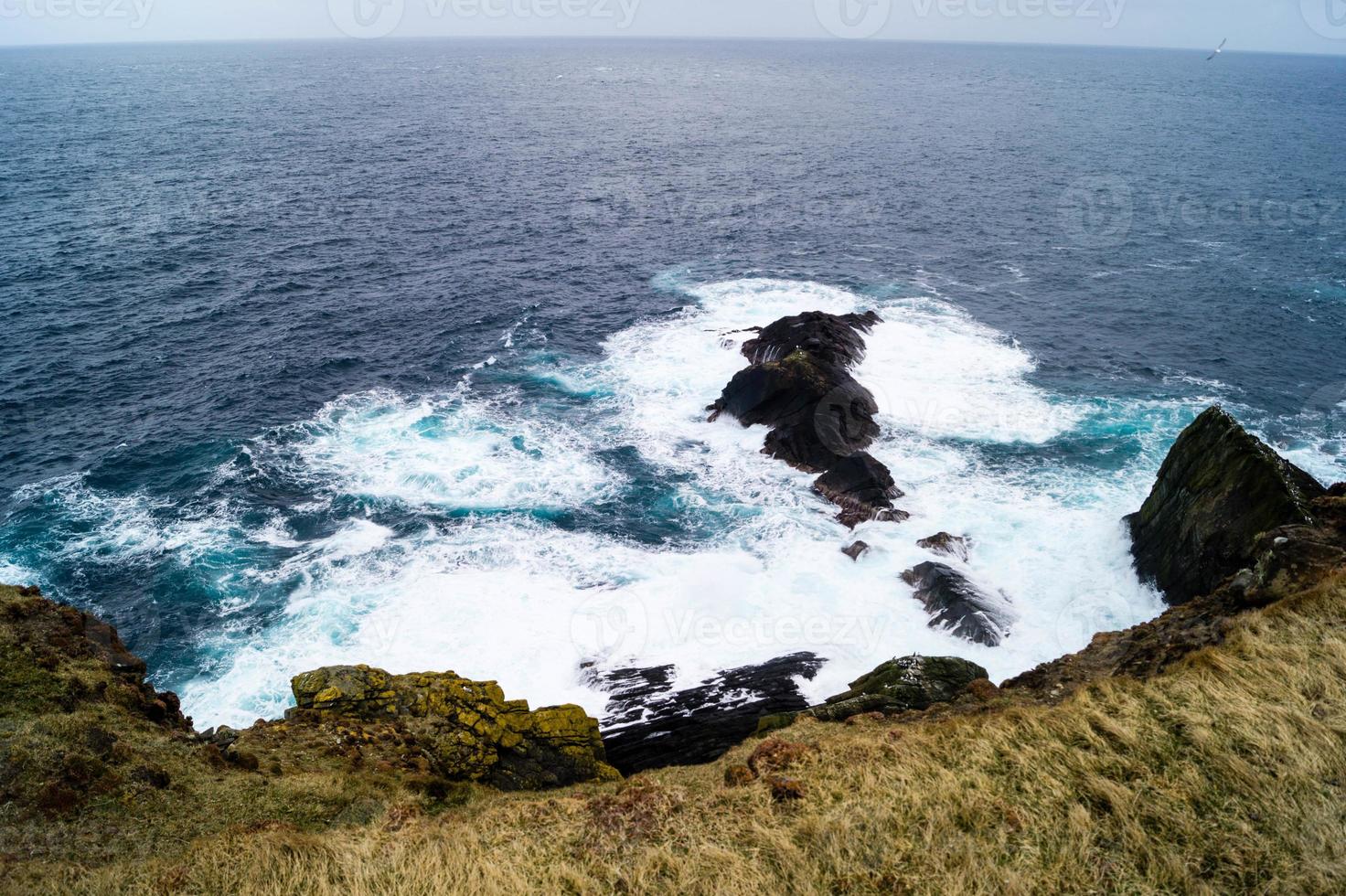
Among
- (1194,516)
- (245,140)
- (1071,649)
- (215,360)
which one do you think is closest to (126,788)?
(1071,649)

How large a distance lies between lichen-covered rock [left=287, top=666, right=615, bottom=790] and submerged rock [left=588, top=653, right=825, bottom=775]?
174cm

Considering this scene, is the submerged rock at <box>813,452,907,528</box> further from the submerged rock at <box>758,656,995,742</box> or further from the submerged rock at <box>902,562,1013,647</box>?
the submerged rock at <box>758,656,995,742</box>

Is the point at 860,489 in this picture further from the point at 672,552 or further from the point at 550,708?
the point at 550,708

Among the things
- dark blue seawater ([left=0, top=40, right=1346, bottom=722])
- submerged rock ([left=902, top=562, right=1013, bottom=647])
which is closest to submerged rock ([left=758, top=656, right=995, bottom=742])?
dark blue seawater ([left=0, top=40, right=1346, bottom=722])

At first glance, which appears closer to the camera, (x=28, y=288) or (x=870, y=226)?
(x=28, y=288)

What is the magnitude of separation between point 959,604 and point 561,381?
3055 cm

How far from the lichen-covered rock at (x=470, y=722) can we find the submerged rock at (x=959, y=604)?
15741 millimetres

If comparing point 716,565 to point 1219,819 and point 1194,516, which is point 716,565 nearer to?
point 1194,516

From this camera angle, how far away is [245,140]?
117 meters

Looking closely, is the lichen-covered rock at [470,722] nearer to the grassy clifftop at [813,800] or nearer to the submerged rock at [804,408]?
the grassy clifftop at [813,800]

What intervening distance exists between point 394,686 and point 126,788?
7.83m

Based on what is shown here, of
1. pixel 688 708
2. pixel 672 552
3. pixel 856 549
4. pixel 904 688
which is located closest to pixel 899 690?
pixel 904 688

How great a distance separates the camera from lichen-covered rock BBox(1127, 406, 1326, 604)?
1041 inches

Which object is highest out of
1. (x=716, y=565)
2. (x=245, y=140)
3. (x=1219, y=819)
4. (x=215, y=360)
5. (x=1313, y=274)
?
(x=245, y=140)
